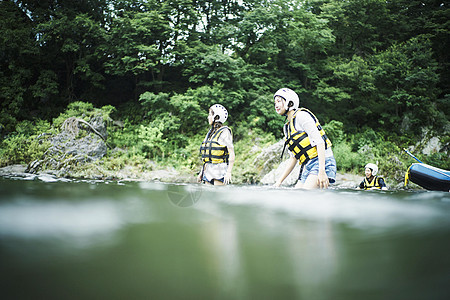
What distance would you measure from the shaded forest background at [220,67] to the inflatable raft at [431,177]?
8.56 m

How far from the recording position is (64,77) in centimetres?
1322

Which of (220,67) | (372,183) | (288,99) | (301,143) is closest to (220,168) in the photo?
(301,143)

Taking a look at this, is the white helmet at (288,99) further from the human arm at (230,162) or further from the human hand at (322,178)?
the human arm at (230,162)

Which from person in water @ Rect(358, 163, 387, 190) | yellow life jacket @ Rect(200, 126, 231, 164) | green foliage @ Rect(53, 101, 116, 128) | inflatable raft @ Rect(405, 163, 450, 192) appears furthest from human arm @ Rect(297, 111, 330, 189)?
green foliage @ Rect(53, 101, 116, 128)

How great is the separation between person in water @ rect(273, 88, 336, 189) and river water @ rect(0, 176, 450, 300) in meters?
1.26

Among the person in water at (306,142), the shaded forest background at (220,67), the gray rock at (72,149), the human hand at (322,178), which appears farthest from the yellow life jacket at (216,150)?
the shaded forest background at (220,67)

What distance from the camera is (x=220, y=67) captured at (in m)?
11.3

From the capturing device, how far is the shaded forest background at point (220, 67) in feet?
35.6

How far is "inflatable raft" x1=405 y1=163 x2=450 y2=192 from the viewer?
5.90ft

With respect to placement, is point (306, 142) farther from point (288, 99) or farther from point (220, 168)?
point (220, 168)

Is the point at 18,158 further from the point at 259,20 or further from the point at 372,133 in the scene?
the point at 372,133

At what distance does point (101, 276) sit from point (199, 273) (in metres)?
0.21

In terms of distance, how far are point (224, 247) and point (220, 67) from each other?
11197 millimetres

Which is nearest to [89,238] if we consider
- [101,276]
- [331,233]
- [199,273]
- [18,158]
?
[101,276]
